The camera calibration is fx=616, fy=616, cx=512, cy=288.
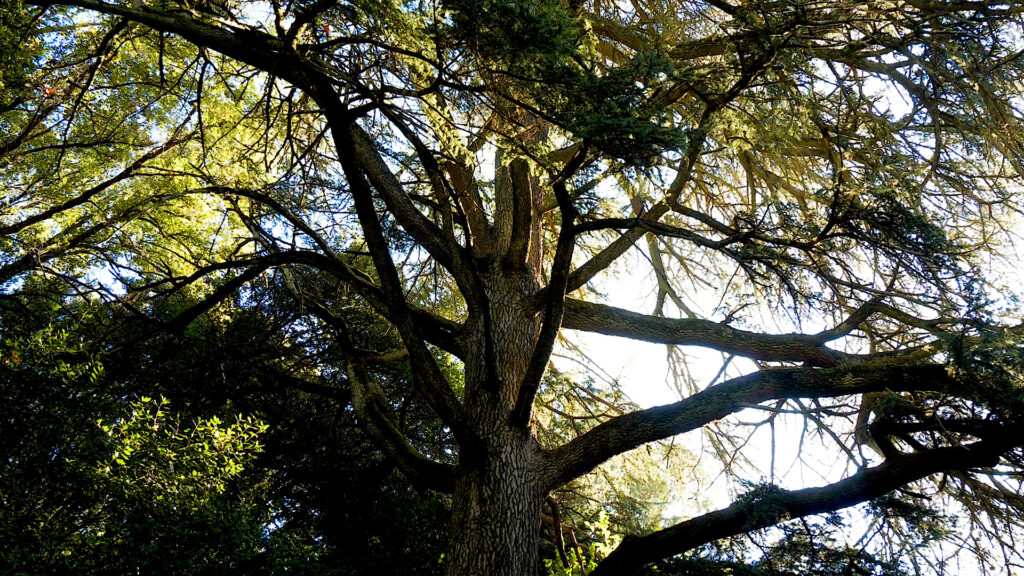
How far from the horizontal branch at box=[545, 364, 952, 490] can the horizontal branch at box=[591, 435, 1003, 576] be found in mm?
547

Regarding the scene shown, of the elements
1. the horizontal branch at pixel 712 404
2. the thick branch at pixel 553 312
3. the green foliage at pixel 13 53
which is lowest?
the horizontal branch at pixel 712 404

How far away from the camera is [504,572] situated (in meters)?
4.11

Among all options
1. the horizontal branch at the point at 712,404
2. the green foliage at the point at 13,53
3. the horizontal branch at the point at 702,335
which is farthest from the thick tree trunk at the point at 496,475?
the green foliage at the point at 13,53

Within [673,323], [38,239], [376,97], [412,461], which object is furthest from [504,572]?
[38,239]

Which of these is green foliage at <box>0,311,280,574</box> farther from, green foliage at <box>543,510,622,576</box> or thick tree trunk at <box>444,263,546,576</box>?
green foliage at <box>543,510,622,576</box>

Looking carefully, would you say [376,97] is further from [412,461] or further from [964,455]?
[964,455]

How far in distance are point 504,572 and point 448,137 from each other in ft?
9.45

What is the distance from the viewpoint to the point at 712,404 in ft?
14.9

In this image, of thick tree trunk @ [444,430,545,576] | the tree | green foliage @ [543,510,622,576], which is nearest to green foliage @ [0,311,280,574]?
the tree

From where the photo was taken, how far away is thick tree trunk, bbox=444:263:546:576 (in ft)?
13.8

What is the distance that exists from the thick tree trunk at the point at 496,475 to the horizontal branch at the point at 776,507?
64cm

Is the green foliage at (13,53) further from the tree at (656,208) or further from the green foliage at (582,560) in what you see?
the green foliage at (582,560)

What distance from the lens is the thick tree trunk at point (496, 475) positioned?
421 centimetres

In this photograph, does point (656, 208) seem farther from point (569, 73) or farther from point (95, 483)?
point (95, 483)
